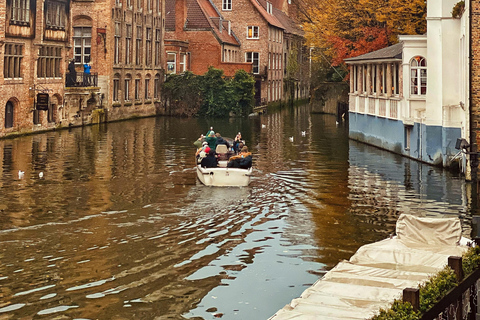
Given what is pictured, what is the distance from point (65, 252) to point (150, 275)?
2531mm

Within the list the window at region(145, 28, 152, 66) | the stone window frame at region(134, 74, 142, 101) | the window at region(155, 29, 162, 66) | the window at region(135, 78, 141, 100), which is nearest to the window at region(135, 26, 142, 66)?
the stone window frame at region(134, 74, 142, 101)

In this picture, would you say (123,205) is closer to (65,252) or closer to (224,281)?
(65,252)

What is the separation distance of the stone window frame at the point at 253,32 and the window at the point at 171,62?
1276 cm

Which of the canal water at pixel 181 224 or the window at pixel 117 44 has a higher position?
the window at pixel 117 44

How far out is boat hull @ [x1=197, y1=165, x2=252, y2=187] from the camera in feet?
83.6

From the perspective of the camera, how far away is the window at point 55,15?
157ft

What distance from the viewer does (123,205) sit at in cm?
2209

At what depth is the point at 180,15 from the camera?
73.9 m

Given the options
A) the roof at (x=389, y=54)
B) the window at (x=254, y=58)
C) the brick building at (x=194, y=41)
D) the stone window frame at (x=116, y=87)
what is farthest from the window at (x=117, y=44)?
the roof at (x=389, y=54)

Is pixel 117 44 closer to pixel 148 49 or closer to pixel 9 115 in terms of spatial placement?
pixel 148 49

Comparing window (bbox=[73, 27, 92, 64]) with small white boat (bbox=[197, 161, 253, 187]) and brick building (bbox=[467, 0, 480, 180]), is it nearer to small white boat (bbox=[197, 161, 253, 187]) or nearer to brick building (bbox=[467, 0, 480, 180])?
small white boat (bbox=[197, 161, 253, 187])

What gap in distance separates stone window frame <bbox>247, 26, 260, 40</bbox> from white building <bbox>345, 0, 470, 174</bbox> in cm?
4098

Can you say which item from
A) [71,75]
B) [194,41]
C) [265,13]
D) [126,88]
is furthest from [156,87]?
[265,13]

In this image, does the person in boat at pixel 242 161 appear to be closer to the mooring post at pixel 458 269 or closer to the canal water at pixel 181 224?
the canal water at pixel 181 224
